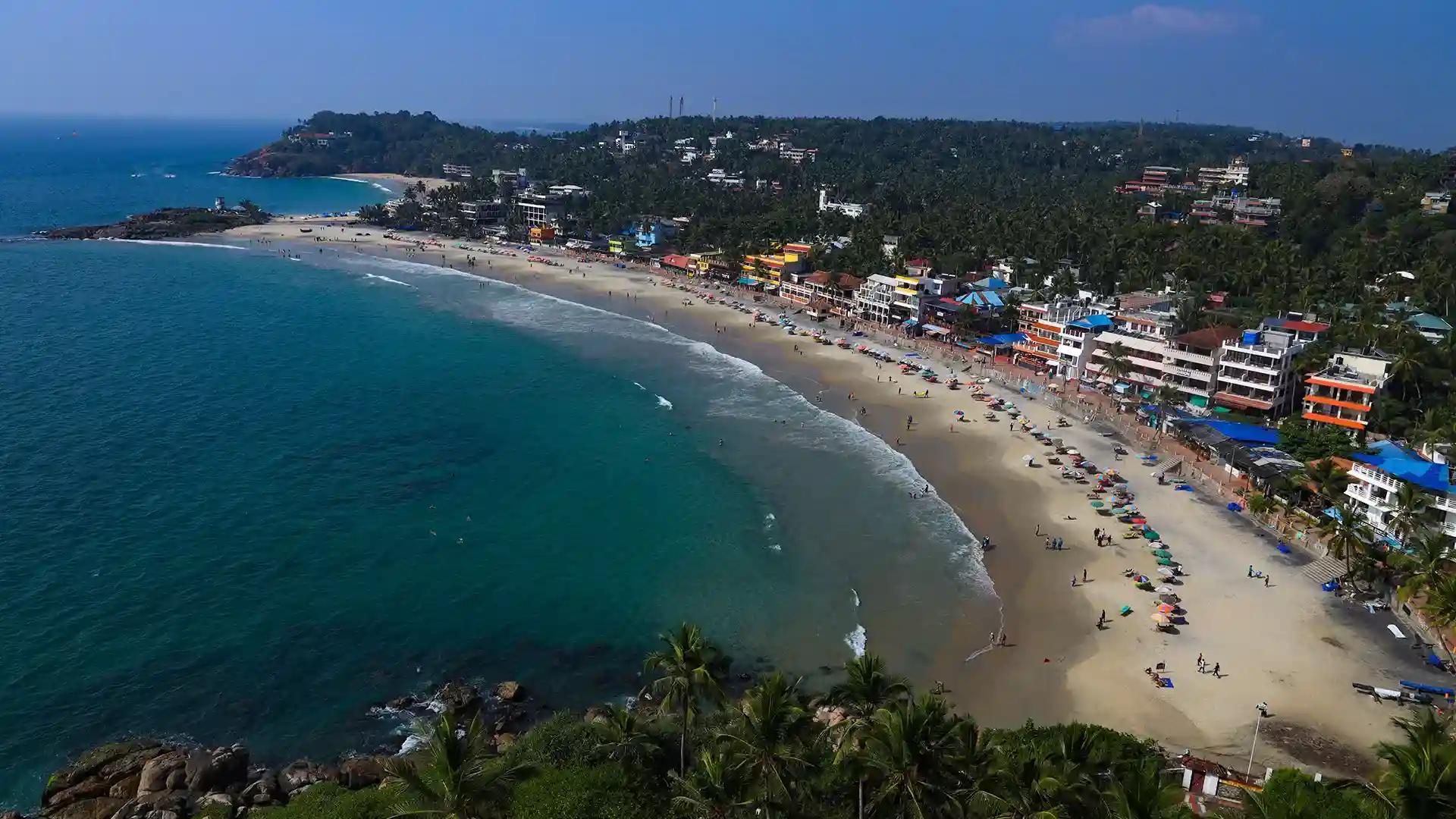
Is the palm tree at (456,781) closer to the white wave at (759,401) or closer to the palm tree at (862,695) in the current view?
the palm tree at (862,695)

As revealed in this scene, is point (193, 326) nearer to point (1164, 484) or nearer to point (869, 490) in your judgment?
point (869, 490)

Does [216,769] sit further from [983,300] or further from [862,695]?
[983,300]

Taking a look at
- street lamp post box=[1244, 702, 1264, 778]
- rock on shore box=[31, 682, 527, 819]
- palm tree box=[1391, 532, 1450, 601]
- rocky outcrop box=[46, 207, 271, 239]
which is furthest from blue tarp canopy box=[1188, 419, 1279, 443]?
rocky outcrop box=[46, 207, 271, 239]

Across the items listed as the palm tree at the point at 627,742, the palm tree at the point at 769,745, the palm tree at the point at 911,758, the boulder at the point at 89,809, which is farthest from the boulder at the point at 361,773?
the palm tree at the point at 911,758

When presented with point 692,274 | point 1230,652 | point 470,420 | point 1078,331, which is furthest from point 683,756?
point 692,274

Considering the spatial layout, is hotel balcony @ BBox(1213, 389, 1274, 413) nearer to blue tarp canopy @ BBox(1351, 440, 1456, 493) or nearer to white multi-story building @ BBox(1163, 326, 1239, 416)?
white multi-story building @ BBox(1163, 326, 1239, 416)
